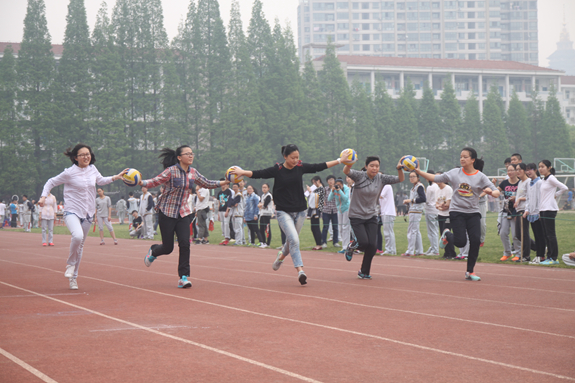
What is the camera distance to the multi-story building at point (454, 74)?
11112 centimetres

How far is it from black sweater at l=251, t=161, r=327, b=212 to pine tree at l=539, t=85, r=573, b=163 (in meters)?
77.9

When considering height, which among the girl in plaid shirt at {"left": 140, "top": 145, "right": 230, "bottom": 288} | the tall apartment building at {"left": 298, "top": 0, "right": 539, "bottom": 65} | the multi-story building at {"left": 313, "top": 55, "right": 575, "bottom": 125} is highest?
Answer: the tall apartment building at {"left": 298, "top": 0, "right": 539, "bottom": 65}

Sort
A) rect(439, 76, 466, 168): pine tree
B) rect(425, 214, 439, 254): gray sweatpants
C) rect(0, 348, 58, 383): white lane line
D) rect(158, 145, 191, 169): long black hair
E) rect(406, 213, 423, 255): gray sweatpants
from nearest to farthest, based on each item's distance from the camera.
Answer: rect(0, 348, 58, 383): white lane line, rect(158, 145, 191, 169): long black hair, rect(425, 214, 439, 254): gray sweatpants, rect(406, 213, 423, 255): gray sweatpants, rect(439, 76, 466, 168): pine tree

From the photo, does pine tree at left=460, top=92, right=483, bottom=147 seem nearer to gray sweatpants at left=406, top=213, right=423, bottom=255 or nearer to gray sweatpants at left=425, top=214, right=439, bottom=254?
gray sweatpants at left=406, top=213, right=423, bottom=255

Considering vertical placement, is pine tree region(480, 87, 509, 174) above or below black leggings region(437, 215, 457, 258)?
above

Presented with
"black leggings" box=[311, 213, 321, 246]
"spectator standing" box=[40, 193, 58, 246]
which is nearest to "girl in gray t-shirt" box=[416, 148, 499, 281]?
"black leggings" box=[311, 213, 321, 246]

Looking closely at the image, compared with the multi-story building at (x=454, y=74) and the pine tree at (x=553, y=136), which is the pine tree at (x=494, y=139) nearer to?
the pine tree at (x=553, y=136)

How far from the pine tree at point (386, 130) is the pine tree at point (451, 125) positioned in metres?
7.50

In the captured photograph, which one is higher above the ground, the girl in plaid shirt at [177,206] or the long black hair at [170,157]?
the long black hair at [170,157]

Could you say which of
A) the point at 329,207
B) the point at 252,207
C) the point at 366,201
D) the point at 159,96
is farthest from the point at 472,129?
the point at 366,201

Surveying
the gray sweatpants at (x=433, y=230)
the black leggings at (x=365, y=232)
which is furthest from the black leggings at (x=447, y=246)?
the black leggings at (x=365, y=232)

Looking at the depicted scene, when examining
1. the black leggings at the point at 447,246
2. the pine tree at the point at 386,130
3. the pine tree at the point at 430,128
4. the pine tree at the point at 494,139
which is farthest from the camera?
the pine tree at the point at 494,139

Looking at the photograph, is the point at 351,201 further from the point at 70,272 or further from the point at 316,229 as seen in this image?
the point at 316,229

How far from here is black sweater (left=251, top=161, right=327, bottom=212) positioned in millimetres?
10055
